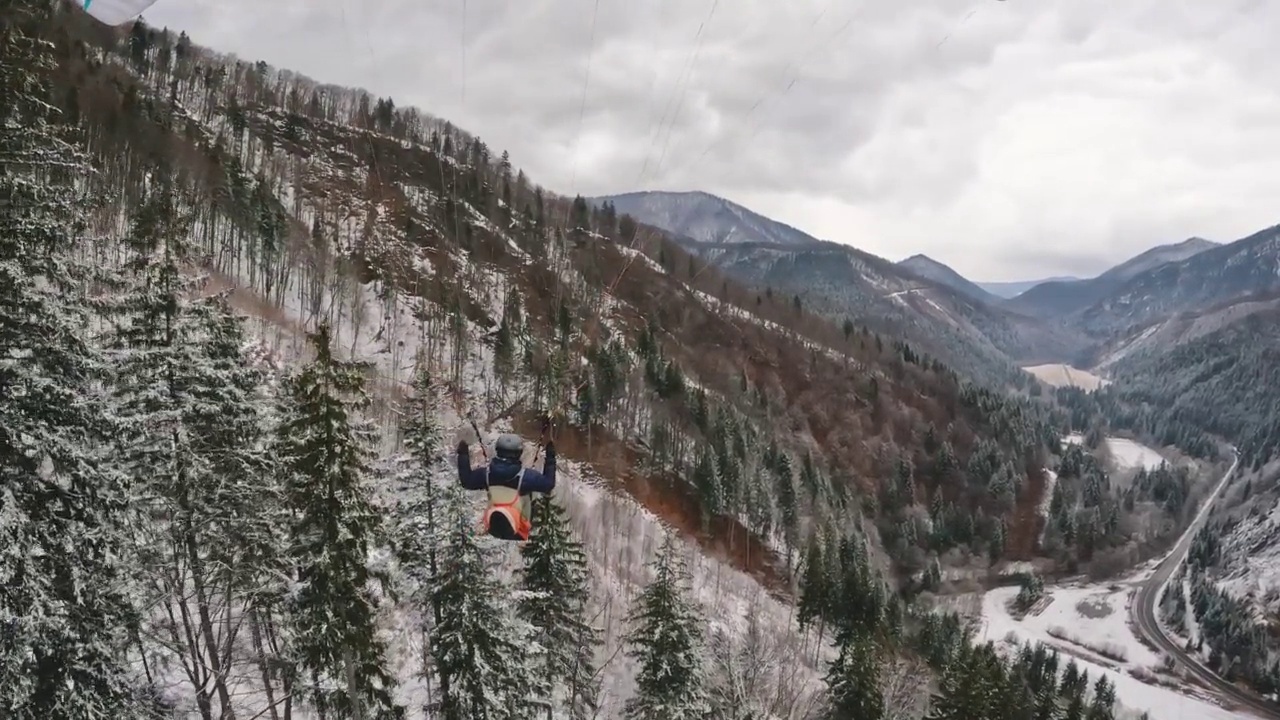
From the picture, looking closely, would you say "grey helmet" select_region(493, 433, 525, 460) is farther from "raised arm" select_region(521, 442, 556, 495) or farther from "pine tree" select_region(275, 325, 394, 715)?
"pine tree" select_region(275, 325, 394, 715)

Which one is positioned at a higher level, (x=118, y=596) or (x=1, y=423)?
(x=1, y=423)

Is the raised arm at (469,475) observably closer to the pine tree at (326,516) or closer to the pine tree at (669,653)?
the pine tree at (326,516)

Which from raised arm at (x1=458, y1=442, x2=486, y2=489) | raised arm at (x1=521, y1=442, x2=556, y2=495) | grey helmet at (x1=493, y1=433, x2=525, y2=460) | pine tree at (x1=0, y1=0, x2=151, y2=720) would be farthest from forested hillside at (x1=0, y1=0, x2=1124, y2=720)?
raised arm at (x1=458, y1=442, x2=486, y2=489)

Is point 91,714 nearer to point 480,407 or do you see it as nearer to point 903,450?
point 480,407

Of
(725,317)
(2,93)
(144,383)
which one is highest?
(725,317)

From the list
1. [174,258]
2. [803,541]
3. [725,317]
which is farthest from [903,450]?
[174,258]

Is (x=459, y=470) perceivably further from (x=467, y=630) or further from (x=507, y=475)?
(x=467, y=630)

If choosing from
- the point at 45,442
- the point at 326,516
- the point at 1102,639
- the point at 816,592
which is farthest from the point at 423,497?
the point at 1102,639
